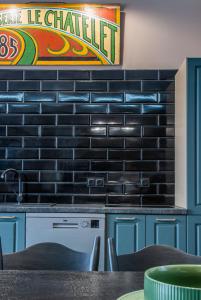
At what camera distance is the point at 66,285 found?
1.04 meters

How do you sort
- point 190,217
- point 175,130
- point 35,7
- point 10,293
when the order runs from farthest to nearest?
point 35,7 < point 175,130 < point 190,217 < point 10,293

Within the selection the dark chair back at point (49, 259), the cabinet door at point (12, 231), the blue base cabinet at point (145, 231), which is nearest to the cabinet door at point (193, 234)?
the blue base cabinet at point (145, 231)

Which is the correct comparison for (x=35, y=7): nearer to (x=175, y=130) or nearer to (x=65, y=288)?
(x=175, y=130)

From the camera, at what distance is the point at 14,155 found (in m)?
3.75

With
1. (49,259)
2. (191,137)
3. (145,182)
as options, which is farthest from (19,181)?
(49,259)

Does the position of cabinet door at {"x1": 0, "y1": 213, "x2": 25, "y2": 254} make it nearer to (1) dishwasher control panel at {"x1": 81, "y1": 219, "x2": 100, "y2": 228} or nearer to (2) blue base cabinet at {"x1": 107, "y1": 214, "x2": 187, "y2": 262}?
(1) dishwasher control panel at {"x1": 81, "y1": 219, "x2": 100, "y2": 228}

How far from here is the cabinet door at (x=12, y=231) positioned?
3.12m

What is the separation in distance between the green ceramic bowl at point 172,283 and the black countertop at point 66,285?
1.04 feet

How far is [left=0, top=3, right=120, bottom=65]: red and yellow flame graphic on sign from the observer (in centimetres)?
384

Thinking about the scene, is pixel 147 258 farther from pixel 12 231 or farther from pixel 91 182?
pixel 91 182

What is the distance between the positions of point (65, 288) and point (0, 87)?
3.06 metres

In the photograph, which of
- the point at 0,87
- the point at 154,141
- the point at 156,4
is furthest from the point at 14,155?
the point at 156,4

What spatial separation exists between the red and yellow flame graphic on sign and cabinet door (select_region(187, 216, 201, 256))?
65.3 inches

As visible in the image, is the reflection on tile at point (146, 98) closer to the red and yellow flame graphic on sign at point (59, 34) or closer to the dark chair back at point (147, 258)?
the red and yellow flame graphic on sign at point (59, 34)
